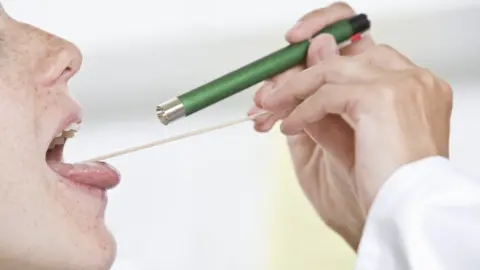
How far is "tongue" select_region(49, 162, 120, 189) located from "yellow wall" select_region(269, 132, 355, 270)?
331 mm

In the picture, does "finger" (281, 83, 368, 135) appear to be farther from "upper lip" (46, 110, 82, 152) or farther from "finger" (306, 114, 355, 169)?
"upper lip" (46, 110, 82, 152)

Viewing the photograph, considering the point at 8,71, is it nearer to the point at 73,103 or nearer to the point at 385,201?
the point at 73,103

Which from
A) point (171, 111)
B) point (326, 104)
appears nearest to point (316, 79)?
point (326, 104)

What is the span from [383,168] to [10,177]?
1.06 ft

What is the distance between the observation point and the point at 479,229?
708mm

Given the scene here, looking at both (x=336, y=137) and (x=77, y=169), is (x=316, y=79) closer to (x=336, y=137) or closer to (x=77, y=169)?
(x=336, y=137)

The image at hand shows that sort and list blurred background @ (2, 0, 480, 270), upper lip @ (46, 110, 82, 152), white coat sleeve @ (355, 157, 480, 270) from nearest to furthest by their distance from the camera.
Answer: white coat sleeve @ (355, 157, 480, 270), upper lip @ (46, 110, 82, 152), blurred background @ (2, 0, 480, 270)

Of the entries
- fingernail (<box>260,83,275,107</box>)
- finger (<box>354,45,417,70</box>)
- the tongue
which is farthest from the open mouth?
finger (<box>354,45,417,70</box>)

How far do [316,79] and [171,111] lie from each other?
139 mm

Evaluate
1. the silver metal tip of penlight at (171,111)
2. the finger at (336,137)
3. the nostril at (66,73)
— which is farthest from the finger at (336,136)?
the nostril at (66,73)

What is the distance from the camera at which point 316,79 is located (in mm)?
817

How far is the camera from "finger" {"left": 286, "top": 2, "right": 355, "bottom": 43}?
0.88 meters

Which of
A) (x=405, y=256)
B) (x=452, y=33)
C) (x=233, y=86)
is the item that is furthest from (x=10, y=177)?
(x=452, y=33)

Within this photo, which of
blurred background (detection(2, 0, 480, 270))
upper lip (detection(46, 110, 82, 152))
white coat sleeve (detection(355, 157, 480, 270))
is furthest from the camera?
blurred background (detection(2, 0, 480, 270))
